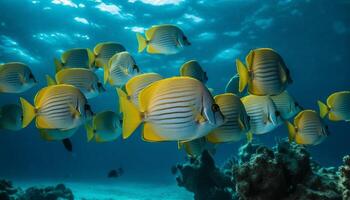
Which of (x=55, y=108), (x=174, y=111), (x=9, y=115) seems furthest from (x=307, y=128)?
(x=9, y=115)

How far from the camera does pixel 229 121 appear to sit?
423 cm

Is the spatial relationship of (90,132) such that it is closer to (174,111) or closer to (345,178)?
(174,111)

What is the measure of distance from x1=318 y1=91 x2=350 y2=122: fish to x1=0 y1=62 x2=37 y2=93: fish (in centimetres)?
594

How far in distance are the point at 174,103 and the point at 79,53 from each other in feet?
14.6

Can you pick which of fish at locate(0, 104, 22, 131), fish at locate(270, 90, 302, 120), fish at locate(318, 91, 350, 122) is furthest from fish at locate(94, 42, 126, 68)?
fish at locate(318, 91, 350, 122)

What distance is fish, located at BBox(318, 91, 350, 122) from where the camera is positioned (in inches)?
250

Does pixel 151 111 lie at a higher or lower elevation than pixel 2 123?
lower

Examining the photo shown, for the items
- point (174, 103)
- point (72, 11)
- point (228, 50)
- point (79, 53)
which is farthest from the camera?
point (228, 50)

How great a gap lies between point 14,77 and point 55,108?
2.44 metres

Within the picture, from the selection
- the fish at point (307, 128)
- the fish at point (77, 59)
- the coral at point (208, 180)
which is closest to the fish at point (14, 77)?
the fish at point (77, 59)

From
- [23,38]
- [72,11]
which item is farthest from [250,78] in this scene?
[23,38]

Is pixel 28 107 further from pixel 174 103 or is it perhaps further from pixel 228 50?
pixel 228 50

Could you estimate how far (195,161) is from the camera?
12492mm

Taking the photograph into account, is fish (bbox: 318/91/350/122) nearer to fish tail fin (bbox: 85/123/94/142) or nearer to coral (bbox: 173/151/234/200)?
fish tail fin (bbox: 85/123/94/142)
